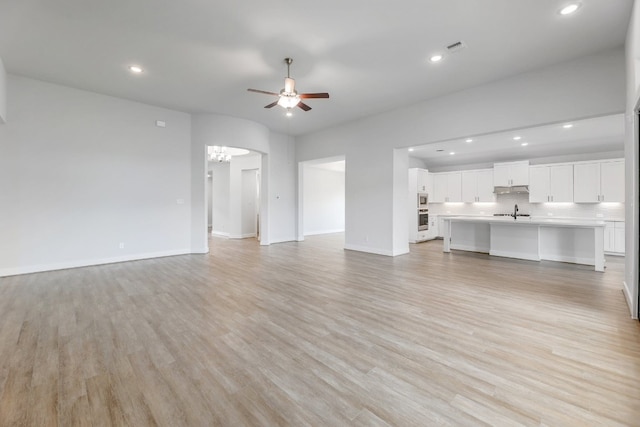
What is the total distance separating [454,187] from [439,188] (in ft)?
1.72

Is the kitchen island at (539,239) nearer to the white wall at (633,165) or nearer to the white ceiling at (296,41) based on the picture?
the white wall at (633,165)

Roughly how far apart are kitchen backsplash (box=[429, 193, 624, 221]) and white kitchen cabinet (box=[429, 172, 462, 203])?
17.3 inches

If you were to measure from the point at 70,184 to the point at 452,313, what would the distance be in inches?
273

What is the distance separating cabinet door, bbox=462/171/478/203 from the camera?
9039 millimetres

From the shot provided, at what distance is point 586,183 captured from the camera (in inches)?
281

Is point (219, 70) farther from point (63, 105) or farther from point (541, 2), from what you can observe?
point (541, 2)

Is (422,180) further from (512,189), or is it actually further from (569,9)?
(569,9)

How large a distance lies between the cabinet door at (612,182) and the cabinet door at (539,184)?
3.62ft

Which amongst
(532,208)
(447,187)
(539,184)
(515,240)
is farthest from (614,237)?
(447,187)

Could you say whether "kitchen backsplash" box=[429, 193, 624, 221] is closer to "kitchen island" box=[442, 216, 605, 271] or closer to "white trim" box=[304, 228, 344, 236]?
"kitchen island" box=[442, 216, 605, 271]

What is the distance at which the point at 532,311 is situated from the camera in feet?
10.2

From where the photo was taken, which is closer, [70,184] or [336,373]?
[336,373]

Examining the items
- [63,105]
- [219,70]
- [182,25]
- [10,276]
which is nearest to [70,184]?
[63,105]

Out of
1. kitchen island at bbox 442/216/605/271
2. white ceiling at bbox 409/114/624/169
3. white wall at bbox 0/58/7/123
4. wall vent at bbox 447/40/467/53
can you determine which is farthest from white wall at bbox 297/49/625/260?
white wall at bbox 0/58/7/123
